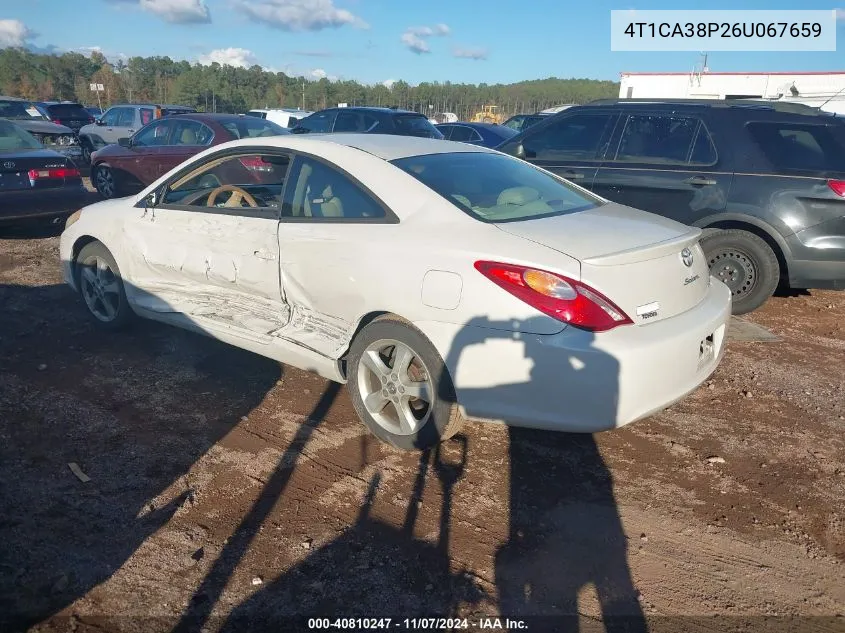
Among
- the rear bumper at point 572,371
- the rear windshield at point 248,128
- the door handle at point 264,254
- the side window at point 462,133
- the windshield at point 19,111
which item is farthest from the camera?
the windshield at point 19,111

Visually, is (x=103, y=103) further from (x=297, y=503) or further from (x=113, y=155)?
(x=297, y=503)

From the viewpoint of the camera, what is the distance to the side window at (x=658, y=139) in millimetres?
5961

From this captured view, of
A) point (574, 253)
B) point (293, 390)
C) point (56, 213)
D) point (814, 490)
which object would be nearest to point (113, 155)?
point (56, 213)

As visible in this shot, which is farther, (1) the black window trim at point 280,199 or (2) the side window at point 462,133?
(2) the side window at point 462,133

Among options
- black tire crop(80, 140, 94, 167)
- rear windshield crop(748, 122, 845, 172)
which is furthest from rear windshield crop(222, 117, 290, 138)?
black tire crop(80, 140, 94, 167)

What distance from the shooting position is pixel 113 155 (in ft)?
35.9

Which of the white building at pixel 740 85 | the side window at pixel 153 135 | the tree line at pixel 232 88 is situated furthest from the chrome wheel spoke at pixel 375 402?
the tree line at pixel 232 88

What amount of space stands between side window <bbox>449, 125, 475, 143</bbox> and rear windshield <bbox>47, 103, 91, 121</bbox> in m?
15.4

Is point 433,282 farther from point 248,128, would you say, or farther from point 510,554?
point 248,128

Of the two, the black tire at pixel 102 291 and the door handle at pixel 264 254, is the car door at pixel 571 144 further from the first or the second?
the black tire at pixel 102 291

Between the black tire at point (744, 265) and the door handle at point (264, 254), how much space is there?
153 inches

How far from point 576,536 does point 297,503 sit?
1.25 m

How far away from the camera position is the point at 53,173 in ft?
26.8

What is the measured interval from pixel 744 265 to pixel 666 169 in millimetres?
1089
